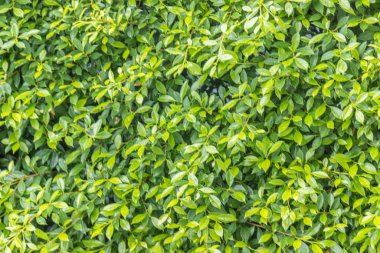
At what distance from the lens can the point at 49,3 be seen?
8.75 feet

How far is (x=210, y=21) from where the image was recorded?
2.58m

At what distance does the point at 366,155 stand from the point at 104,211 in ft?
4.02

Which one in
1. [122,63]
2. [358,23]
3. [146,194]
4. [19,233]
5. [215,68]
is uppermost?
[358,23]

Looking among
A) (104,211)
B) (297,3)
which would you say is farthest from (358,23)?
(104,211)

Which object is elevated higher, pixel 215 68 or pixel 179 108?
pixel 215 68

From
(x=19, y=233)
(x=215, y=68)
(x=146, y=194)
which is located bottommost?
(x=19, y=233)

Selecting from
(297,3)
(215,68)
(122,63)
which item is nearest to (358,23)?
(297,3)

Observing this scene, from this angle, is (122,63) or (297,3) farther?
(122,63)

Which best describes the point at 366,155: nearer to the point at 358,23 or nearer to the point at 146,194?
the point at 358,23

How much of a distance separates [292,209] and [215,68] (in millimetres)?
722

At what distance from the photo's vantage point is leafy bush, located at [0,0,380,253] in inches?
92.6

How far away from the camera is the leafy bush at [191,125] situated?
235cm

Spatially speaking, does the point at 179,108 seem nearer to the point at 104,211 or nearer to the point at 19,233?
the point at 104,211

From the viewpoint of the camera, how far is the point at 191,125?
8.07 ft
